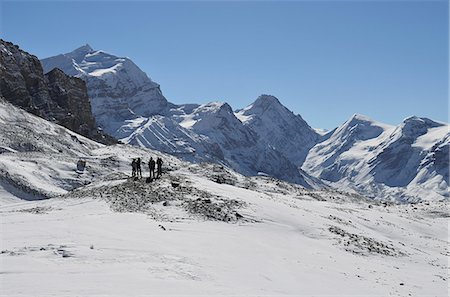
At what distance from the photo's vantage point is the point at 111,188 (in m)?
38.4

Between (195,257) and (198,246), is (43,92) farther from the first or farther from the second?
(195,257)

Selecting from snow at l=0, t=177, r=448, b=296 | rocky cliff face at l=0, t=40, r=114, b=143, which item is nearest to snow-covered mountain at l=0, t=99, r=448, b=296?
snow at l=0, t=177, r=448, b=296

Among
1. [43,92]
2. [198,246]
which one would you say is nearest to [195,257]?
[198,246]

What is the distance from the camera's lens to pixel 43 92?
433ft

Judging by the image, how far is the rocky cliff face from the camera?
118 meters

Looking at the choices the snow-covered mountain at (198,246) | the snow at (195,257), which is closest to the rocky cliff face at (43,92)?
the snow-covered mountain at (198,246)

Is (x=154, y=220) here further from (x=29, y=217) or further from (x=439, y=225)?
(x=439, y=225)

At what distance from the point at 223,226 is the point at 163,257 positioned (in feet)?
34.3

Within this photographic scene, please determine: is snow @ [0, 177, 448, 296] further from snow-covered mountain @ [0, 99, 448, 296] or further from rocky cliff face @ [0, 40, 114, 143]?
rocky cliff face @ [0, 40, 114, 143]

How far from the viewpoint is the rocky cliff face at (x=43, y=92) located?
11769cm

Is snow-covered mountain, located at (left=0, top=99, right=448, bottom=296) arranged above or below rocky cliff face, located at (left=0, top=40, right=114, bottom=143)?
below

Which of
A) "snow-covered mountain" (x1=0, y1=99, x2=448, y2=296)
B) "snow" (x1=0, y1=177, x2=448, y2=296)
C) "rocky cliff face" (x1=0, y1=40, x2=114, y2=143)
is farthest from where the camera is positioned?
"rocky cliff face" (x1=0, y1=40, x2=114, y2=143)

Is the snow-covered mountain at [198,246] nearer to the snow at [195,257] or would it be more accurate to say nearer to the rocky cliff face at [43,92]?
the snow at [195,257]

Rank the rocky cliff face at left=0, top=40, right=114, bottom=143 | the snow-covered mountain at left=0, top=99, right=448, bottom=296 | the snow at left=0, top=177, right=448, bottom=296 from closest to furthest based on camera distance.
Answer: the snow at left=0, top=177, right=448, bottom=296 → the snow-covered mountain at left=0, top=99, right=448, bottom=296 → the rocky cliff face at left=0, top=40, right=114, bottom=143
